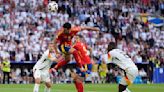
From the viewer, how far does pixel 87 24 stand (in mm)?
44531

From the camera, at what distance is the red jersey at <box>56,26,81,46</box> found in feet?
71.3

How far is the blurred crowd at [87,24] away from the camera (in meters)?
39.9

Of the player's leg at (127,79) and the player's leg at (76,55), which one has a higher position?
the player's leg at (76,55)

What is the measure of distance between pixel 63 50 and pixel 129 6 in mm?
26602

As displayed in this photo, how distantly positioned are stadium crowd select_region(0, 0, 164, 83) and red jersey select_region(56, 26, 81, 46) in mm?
16657

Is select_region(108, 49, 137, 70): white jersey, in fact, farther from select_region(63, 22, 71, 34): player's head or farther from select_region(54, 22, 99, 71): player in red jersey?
select_region(63, 22, 71, 34): player's head

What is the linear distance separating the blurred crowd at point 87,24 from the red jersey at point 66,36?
16592 millimetres

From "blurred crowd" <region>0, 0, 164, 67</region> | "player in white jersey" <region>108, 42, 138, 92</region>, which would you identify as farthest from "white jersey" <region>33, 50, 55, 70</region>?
"blurred crowd" <region>0, 0, 164, 67</region>

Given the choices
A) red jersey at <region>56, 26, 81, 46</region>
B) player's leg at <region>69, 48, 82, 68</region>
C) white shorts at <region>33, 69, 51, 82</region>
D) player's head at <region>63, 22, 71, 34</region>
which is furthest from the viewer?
white shorts at <region>33, 69, 51, 82</region>

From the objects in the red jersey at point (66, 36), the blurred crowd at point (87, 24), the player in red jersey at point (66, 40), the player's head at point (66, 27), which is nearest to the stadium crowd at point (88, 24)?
the blurred crowd at point (87, 24)

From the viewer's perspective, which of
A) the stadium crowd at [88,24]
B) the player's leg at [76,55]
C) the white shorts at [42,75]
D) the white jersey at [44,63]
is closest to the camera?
the player's leg at [76,55]

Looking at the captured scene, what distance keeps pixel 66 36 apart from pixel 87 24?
22.6 m

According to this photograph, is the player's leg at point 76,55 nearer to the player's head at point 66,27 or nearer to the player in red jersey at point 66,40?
the player in red jersey at point 66,40

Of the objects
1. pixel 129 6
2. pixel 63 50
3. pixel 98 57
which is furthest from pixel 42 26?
pixel 63 50
